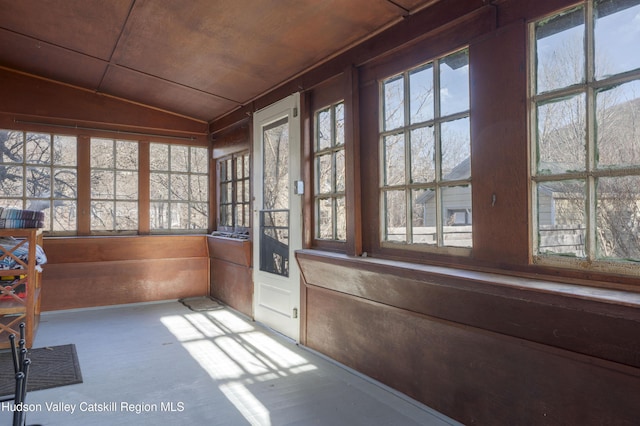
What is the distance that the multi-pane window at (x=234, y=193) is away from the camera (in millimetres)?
4785

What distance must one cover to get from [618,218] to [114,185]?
5098mm

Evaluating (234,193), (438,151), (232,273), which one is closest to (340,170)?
(438,151)

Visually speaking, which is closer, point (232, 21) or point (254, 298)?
point (232, 21)

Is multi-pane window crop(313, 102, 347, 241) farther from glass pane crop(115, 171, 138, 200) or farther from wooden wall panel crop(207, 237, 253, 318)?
glass pane crop(115, 171, 138, 200)

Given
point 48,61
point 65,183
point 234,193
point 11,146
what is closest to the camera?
point 48,61

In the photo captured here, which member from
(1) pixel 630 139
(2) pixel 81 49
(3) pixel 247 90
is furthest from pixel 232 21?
(1) pixel 630 139

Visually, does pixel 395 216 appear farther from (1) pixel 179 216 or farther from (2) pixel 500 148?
(1) pixel 179 216

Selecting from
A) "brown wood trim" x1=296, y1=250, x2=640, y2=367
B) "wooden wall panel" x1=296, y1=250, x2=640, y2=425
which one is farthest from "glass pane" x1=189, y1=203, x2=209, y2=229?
"brown wood trim" x1=296, y1=250, x2=640, y2=367

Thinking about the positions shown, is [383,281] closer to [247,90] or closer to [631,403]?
[631,403]

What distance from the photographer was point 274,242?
13.1 ft

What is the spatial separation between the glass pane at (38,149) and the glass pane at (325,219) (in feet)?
11.4

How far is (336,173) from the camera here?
126 inches

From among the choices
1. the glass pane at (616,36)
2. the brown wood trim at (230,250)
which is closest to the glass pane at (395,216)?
the glass pane at (616,36)

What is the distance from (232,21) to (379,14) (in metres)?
1.02
